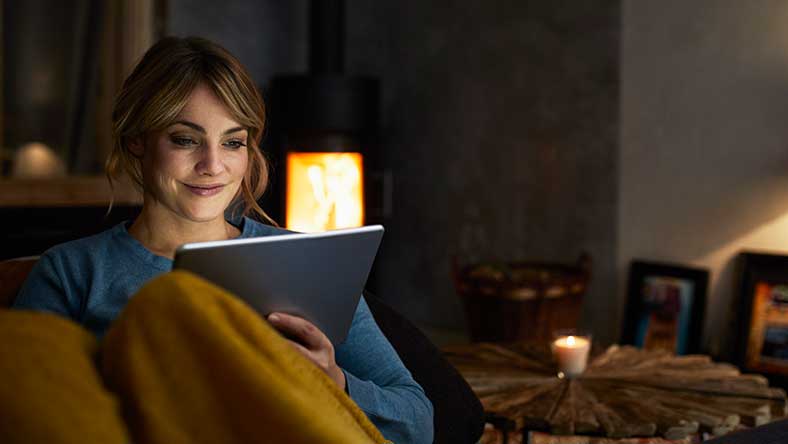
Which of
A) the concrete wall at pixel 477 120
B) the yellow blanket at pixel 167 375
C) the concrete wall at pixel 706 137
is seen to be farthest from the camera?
the concrete wall at pixel 477 120

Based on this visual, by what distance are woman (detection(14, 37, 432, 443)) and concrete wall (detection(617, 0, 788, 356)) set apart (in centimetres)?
243

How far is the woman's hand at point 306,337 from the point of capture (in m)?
1.06

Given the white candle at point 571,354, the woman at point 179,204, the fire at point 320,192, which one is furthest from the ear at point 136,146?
the fire at point 320,192

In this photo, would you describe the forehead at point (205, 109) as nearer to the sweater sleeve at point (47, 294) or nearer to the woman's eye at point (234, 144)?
the woman's eye at point (234, 144)

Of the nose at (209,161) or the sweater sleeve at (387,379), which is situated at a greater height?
the nose at (209,161)

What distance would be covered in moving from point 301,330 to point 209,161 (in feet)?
1.18

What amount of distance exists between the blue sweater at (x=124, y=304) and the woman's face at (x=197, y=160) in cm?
9

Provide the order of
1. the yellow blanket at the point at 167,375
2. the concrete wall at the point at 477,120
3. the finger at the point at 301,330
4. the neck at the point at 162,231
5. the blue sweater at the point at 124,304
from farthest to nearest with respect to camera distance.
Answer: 1. the concrete wall at the point at 477,120
2. the neck at the point at 162,231
3. the blue sweater at the point at 124,304
4. the finger at the point at 301,330
5. the yellow blanket at the point at 167,375

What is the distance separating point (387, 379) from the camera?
136 cm

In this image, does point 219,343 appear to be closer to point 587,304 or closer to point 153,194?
point 153,194

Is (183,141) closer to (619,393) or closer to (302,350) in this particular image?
(302,350)

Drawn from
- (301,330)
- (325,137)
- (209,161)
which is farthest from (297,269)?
(325,137)

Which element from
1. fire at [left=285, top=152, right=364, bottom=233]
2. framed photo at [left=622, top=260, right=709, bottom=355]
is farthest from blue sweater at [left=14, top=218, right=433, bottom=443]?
fire at [left=285, top=152, right=364, bottom=233]

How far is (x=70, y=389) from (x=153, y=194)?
2.55 ft
